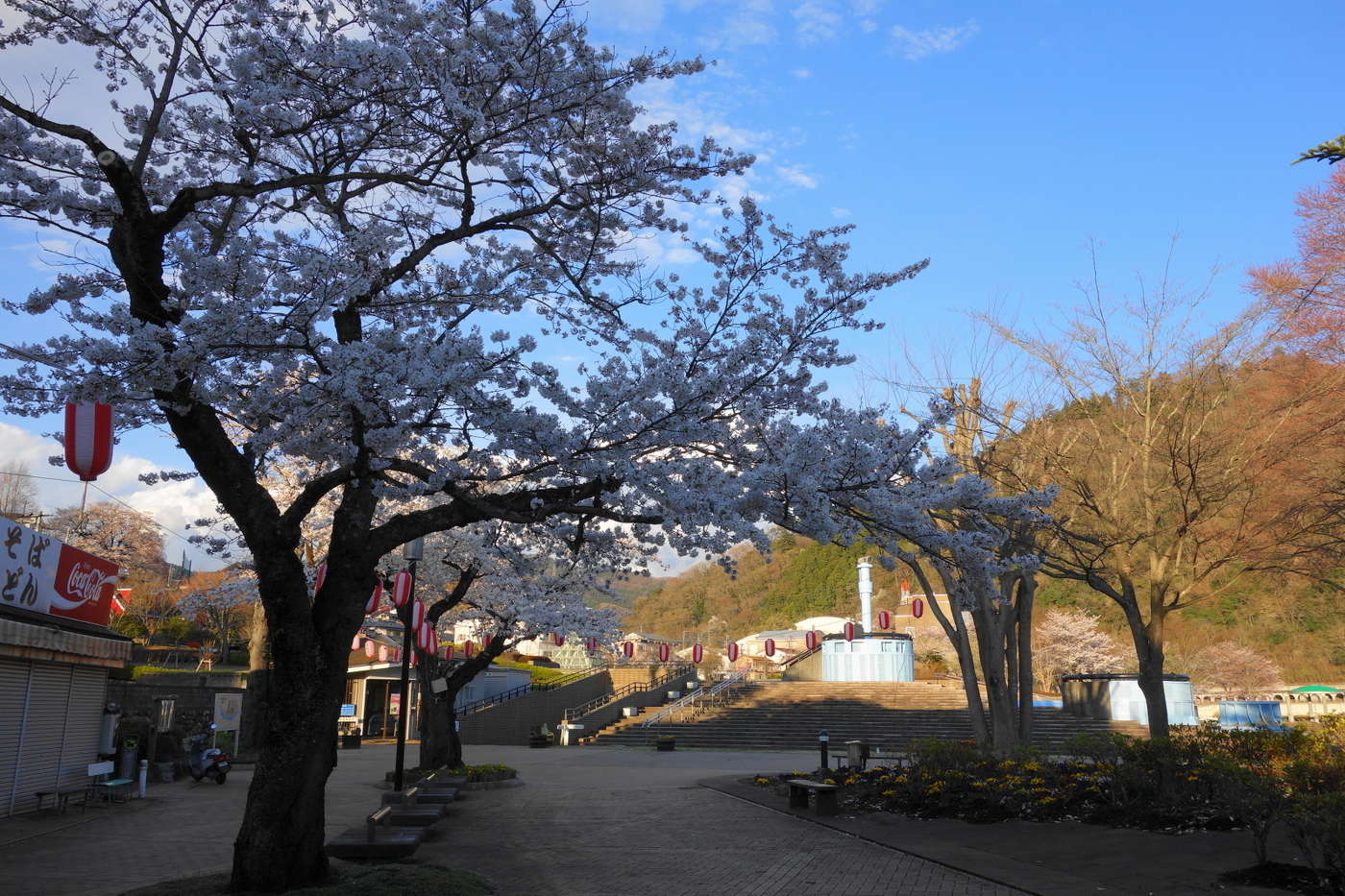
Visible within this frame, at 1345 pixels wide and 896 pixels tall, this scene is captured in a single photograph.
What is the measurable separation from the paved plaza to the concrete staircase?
49.4 ft

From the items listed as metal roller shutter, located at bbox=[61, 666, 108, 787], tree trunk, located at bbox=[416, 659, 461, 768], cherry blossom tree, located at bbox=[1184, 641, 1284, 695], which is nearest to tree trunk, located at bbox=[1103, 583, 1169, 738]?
tree trunk, located at bbox=[416, 659, 461, 768]

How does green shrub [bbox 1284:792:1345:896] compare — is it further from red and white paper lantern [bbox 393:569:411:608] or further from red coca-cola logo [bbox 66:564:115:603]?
red coca-cola logo [bbox 66:564:115:603]

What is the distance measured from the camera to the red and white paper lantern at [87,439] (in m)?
6.70

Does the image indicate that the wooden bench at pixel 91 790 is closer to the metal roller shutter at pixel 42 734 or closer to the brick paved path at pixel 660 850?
the metal roller shutter at pixel 42 734

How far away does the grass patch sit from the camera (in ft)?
23.5

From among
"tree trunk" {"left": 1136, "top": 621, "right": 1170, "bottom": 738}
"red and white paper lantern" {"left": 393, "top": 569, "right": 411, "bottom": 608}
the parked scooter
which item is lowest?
the parked scooter

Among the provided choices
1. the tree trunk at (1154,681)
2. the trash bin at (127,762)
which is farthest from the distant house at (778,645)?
the tree trunk at (1154,681)

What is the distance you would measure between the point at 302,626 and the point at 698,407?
12.7 ft

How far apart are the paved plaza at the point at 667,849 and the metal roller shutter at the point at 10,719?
1.74ft

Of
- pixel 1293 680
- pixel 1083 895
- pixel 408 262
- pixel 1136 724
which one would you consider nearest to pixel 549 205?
pixel 408 262

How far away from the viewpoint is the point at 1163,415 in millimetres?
14633

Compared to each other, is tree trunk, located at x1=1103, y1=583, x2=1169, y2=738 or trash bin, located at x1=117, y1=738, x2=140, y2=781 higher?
tree trunk, located at x1=1103, y1=583, x2=1169, y2=738

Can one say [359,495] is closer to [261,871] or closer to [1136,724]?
[261,871]

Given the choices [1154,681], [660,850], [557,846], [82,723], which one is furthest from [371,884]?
[82,723]
